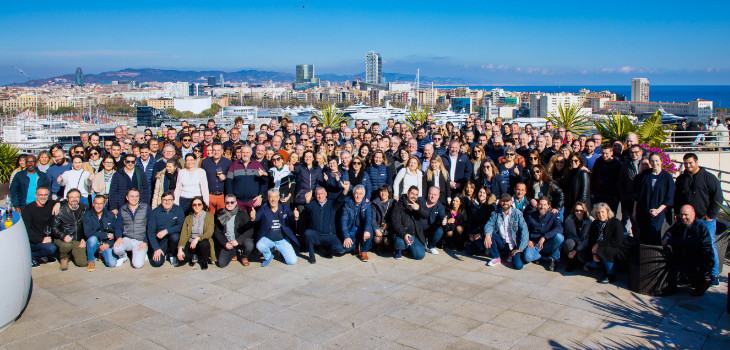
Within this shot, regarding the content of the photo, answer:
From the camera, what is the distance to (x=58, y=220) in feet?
22.4

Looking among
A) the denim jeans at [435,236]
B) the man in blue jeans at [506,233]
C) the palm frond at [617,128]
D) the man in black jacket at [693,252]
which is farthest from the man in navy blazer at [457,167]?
the palm frond at [617,128]

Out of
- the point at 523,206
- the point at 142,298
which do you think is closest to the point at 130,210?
the point at 142,298

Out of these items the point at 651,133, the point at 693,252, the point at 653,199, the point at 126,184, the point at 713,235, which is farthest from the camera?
the point at 651,133

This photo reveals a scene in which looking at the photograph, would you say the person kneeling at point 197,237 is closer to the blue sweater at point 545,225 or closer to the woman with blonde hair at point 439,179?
the woman with blonde hair at point 439,179

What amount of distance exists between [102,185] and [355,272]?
3.89 meters

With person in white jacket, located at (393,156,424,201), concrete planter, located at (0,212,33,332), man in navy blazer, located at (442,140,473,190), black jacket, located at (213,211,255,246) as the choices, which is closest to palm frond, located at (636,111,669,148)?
man in navy blazer, located at (442,140,473,190)

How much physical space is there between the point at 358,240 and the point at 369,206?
0.48 m

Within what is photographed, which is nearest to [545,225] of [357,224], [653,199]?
[653,199]

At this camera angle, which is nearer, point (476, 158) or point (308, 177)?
point (308, 177)

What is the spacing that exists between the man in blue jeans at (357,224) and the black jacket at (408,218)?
34cm

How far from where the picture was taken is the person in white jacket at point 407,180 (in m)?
7.62

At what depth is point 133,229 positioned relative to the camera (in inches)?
271

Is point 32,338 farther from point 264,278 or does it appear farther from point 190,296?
point 264,278

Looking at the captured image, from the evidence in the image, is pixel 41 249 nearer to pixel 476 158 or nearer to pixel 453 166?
pixel 453 166
